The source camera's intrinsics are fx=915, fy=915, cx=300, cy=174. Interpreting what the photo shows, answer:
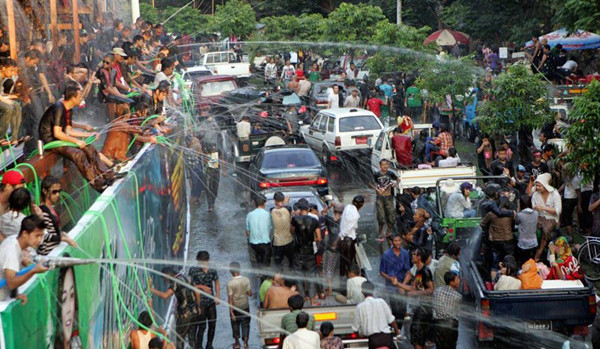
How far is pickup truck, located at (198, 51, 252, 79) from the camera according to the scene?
45094 mm

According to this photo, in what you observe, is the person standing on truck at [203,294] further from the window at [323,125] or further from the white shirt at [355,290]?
the window at [323,125]

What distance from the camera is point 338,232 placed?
48.6 feet

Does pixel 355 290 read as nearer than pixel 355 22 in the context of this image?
Yes

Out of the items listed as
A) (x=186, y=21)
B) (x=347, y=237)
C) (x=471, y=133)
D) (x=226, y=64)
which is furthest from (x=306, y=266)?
(x=186, y=21)

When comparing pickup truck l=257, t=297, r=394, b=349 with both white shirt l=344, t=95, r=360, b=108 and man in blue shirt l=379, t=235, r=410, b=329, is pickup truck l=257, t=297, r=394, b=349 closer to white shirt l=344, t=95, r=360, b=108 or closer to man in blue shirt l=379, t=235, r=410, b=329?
man in blue shirt l=379, t=235, r=410, b=329

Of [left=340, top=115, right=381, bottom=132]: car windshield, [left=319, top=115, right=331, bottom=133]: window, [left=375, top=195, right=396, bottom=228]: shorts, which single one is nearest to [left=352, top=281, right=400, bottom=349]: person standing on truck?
[left=375, top=195, right=396, bottom=228]: shorts

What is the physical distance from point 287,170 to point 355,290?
801 centimetres

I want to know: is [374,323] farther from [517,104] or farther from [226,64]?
[226,64]

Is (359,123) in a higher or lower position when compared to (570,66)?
lower

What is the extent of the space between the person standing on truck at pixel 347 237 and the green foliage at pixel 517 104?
7.12 m

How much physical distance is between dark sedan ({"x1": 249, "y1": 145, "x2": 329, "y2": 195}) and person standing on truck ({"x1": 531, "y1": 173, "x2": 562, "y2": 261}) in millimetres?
5536

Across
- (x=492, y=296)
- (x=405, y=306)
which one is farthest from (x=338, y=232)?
(x=492, y=296)

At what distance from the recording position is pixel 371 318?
10539 millimetres

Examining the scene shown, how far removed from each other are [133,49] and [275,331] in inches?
343
